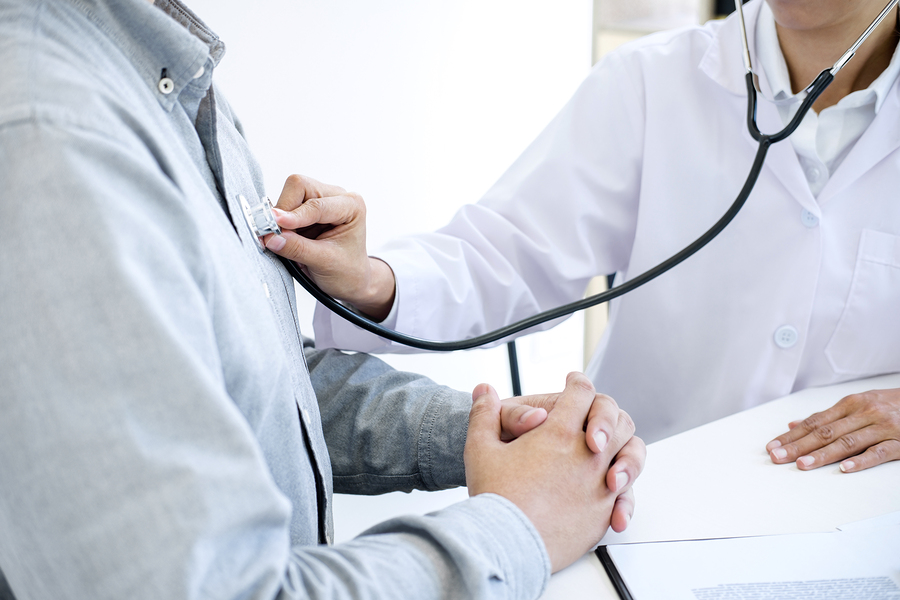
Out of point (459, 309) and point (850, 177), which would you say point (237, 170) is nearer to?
point (459, 309)

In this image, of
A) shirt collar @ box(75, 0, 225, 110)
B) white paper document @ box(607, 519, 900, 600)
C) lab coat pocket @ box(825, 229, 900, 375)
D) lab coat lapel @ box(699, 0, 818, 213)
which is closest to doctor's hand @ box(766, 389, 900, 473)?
white paper document @ box(607, 519, 900, 600)

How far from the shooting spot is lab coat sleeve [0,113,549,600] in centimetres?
30

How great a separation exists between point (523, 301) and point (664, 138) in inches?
14.1

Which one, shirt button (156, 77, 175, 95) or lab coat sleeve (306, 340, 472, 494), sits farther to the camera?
lab coat sleeve (306, 340, 472, 494)

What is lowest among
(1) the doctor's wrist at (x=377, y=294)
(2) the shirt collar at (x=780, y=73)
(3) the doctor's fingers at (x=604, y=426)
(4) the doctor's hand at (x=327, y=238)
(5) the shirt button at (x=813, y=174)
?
(3) the doctor's fingers at (x=604, y=426)

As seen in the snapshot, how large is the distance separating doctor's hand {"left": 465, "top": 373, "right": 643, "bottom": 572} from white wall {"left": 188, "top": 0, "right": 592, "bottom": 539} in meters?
0.90

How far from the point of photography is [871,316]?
952mm

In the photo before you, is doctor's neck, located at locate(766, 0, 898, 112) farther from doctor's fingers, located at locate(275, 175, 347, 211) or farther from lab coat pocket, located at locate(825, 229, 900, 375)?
doctor's fingers, located at locate(275, 175, 347, 211)

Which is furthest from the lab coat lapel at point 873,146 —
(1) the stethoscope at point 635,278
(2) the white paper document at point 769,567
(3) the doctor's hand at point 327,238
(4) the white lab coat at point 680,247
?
(3) the doctor's hand at point 327,238

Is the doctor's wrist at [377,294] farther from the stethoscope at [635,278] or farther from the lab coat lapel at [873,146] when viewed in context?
the lab coat lapel at [873,146]

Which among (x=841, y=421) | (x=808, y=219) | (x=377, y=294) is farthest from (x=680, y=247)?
(x=377, y=294)

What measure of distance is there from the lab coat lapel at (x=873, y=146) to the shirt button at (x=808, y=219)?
0.05 m

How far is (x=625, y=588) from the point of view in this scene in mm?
478

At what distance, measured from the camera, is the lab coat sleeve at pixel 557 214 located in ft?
3.42
